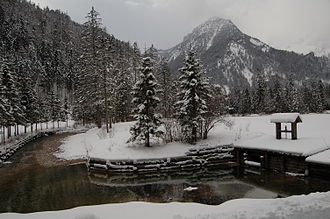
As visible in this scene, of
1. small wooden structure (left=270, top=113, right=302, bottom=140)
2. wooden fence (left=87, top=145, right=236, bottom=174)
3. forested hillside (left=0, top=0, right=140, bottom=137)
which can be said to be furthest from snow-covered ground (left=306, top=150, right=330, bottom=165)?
forested hillside (left=0, top=0, right=140, bottom=137)

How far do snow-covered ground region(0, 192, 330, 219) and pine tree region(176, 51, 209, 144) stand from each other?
16.5 meters

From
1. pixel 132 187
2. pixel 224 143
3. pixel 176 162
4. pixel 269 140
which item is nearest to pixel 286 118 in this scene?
pixel 269 140

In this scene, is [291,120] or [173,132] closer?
[291,120]

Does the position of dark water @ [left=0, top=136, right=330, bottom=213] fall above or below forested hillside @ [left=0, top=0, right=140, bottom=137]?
below

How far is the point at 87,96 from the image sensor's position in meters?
43.5

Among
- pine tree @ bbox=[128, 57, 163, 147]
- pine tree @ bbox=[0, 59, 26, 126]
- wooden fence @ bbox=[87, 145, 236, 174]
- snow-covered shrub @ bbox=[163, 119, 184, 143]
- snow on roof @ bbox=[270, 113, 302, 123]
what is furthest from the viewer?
pine tree @ bbox=[0, 59, 26, 126]

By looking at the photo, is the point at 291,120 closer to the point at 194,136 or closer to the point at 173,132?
the point at 194,136

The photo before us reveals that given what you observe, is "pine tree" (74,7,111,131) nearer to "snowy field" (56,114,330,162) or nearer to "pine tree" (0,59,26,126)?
"pine tree" (0,59,26,126)

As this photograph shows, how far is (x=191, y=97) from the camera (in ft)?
88.0

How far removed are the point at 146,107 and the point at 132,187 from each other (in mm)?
8619

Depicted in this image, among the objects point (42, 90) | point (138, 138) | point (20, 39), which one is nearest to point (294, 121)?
point (138, 138)

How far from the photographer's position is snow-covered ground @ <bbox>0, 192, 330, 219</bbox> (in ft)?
28.9

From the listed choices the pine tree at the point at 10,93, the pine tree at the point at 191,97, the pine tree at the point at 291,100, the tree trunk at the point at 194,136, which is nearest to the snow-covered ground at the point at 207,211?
the tree trunk at the point at 194,136

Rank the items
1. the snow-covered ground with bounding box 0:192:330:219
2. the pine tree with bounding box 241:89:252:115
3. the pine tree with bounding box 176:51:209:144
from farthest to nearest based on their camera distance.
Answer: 1. the pine tree with bounding box 241:89:252:115
2. the pine tree with bounding box 176:51:209:144
3. the snow-covered ground with bounding box 0:192:330:219
